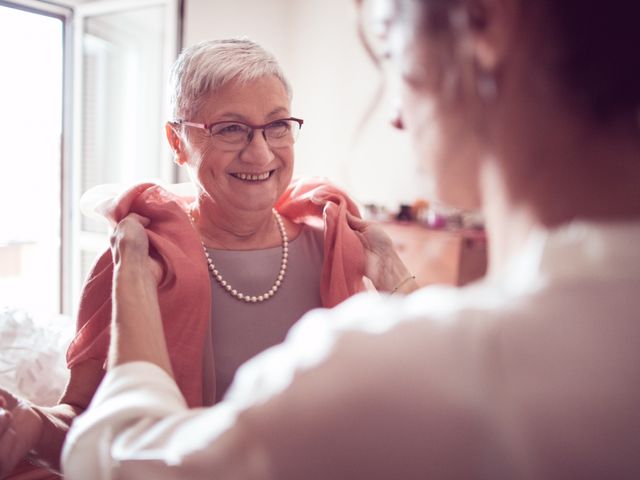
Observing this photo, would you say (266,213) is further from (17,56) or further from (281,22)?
(281,22)

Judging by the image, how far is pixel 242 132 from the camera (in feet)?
4.25

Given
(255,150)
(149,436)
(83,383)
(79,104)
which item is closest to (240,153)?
(255,150)

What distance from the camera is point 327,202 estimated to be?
140 cm

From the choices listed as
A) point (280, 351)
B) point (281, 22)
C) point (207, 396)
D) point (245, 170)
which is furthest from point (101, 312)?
point (281, 22)

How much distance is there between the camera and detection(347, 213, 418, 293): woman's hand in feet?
4.22

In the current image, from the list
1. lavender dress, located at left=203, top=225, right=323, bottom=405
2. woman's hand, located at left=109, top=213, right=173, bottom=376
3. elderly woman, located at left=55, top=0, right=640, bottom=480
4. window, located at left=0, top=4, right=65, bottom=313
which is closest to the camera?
elderly woman, located at left=55, top=0, right=640, bottom=480

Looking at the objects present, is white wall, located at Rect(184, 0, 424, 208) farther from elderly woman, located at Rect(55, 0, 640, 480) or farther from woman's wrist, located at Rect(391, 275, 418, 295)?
elderly woman, located at Rect(55, 0, 640, 480)

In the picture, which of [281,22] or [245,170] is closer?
[245,170]

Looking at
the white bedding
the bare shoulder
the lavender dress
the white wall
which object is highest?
the white wall

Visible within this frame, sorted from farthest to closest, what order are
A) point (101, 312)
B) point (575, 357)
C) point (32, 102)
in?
point (32, 102) < point (101, 312) < point (575, 357)

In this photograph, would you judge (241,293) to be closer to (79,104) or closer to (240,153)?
(240,153)

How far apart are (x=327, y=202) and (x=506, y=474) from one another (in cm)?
99

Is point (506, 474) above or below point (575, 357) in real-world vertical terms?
below

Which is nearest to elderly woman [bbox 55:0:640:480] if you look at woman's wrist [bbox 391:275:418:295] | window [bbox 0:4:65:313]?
woman's wrist [bbox 391:275:418:295]
